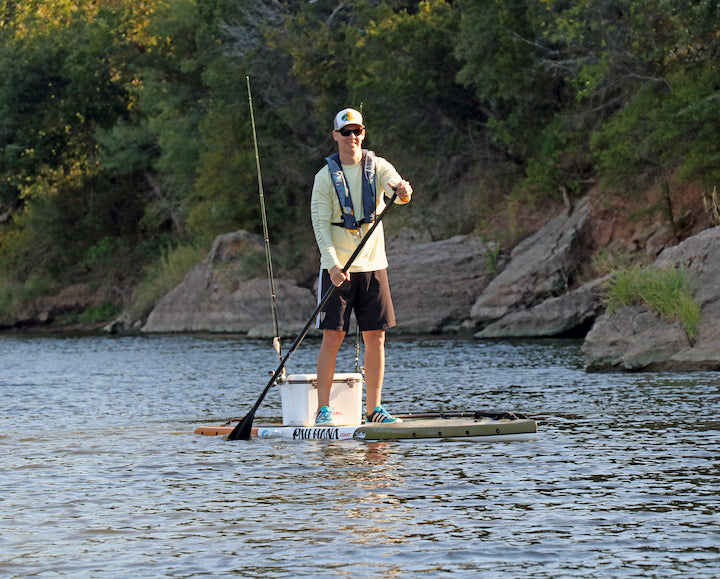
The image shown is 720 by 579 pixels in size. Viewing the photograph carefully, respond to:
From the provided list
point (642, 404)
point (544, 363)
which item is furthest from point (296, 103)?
point (642, 404)

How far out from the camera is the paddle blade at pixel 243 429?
9117 mm

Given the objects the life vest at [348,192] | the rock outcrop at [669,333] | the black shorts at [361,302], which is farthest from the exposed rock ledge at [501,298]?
the life vest at [348,192]

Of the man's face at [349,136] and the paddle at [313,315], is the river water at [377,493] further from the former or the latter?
the man's face at [349,136]

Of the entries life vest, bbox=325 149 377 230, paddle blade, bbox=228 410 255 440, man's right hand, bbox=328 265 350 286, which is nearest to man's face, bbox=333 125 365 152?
life vest, bbox=325 149 377 230

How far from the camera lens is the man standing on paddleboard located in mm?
8961

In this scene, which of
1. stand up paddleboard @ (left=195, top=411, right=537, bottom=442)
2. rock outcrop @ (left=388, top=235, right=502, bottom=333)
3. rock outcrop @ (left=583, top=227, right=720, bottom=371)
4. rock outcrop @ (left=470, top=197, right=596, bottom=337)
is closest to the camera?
stand up paddleboard @ (left=195, top=411, right=537, bottom=442)

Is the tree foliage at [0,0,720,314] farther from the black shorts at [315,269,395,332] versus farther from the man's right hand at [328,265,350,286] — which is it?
the man's right hand at [328,265,350,286]

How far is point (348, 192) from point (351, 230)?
0.88ft

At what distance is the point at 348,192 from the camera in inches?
354

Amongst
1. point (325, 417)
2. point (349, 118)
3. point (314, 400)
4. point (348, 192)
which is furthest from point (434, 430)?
point (349, 118)

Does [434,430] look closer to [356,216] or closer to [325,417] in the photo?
[325,417]

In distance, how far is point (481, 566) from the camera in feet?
17.1

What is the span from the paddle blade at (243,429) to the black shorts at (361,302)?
2.73 ft

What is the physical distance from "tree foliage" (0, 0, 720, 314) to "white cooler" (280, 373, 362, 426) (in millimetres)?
13185
